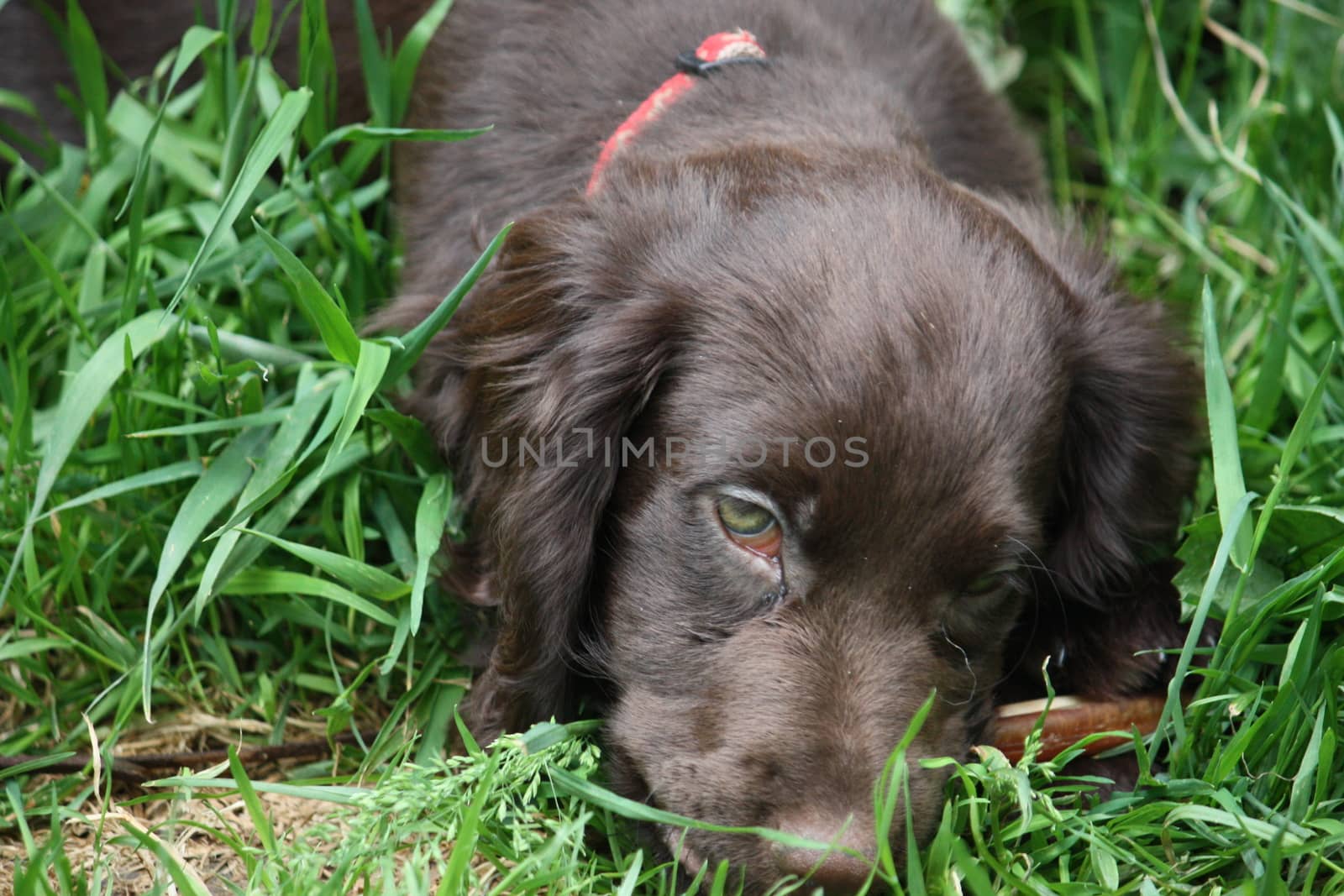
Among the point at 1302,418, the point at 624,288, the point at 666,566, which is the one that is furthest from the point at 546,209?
the point at 1302,418

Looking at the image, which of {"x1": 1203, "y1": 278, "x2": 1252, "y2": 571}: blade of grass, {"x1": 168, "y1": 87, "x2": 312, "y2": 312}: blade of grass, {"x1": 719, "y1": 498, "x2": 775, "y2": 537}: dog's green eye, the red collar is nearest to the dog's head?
{"x1": 719, "y1": 498, "x2": 775, "y2": 537}: dog's green eye

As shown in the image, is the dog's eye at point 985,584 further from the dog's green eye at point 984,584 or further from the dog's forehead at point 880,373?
the dog's forehead at point 880,373

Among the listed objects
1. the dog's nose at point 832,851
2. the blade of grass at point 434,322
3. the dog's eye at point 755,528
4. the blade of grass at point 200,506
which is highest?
the blade of grass at point 434,322

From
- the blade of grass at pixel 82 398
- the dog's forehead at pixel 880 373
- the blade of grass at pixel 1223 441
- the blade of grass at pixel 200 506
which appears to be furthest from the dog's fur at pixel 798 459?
the blade of grass at pixel 82 398

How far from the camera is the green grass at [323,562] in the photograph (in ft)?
7.63

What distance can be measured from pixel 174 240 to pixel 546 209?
113cm

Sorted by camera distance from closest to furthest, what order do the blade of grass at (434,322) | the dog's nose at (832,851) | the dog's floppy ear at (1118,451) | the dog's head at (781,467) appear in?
the dog's nose at (832,851) → the dog's head at (781,467) → the blade of grass at (434,322) → the dog's floppy ear at (1118,451)

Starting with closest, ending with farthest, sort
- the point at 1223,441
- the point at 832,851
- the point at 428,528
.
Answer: the point at 832,851
the point at 1223,441
the point at 428,528

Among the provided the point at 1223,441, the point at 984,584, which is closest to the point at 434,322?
the point at 984,584

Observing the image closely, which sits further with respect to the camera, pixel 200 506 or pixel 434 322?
pixel 200 506

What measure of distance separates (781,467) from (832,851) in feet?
1.90

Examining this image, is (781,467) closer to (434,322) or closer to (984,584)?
(984,584)

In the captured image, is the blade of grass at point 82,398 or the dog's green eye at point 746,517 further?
the blade of grass at point 82,398

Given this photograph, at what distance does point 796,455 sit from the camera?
88.7 inches
